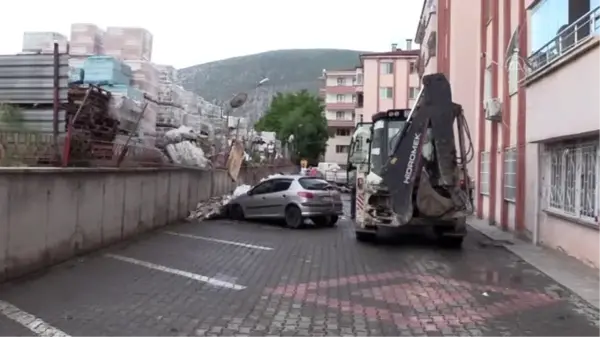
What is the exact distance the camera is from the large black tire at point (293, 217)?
20875mm

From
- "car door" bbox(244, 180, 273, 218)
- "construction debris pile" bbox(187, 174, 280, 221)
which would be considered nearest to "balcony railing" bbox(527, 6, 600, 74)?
"car door" bbox(244, 180, 273, 218)

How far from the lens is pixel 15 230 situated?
33.3 feet

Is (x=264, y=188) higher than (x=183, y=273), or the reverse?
(x=264, y=188)

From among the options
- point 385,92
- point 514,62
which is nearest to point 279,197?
point 514,62

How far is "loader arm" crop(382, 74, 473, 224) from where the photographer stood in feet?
48.3

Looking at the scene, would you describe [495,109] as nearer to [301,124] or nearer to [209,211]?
[209,211]

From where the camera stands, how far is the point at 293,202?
2105cm

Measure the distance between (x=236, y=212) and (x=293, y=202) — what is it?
277 cm

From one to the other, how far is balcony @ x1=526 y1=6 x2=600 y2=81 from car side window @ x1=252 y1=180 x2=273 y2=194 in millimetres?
9237

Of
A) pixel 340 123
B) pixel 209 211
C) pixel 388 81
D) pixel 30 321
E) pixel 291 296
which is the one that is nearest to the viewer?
pixel 30 321

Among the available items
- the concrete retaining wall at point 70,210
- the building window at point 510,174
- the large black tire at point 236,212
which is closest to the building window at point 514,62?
the building window at point 510,174

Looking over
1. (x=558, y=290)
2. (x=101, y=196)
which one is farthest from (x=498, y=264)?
(x=101, y=196)

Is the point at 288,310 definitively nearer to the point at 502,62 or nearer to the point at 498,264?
the point at 498,264

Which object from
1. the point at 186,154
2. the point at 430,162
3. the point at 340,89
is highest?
the point at 340,89
